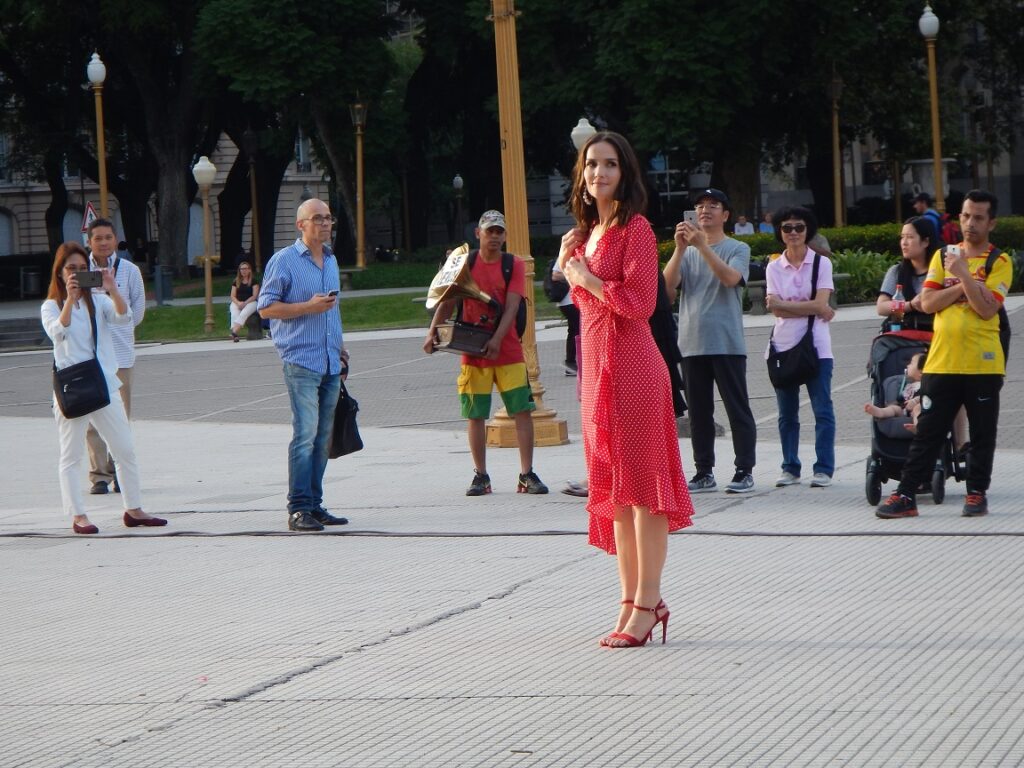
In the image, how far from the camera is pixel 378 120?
49.3 meters

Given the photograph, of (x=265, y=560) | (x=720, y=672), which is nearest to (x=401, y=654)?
(x=720, y=672)

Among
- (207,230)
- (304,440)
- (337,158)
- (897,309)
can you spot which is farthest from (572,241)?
(337,158)

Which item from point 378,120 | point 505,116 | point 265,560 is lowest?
point 265,560

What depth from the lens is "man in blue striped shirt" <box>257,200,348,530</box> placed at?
945 cm

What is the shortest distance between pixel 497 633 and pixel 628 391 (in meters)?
1.06

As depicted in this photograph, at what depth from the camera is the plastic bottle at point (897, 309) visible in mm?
9469

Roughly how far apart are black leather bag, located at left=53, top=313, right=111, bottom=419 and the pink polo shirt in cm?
405

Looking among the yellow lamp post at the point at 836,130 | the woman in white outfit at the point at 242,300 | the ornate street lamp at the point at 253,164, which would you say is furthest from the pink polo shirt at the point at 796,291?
the ornate street lamp at the point at 253,164

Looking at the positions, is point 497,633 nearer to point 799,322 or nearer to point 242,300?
point 799,322

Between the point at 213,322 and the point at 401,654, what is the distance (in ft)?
93.2

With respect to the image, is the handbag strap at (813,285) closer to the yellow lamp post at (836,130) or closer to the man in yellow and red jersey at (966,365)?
the man in yellow and red jersey at (966,365)

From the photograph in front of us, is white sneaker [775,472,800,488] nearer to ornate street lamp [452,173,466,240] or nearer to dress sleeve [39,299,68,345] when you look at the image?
dress sleeve [39,299,68,345]

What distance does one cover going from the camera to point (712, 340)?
1016cm

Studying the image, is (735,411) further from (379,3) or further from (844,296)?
(379,3)
